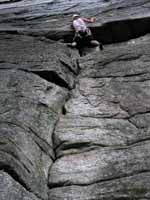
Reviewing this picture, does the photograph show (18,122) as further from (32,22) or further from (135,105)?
(32,22)

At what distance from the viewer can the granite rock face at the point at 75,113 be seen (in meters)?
10.8

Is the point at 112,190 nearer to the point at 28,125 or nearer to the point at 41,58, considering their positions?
the point at 28,125

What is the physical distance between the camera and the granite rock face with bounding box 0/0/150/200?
10.8m

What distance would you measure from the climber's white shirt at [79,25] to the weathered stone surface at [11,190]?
999 cm

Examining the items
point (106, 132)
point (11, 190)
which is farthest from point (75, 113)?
point (11, 190)

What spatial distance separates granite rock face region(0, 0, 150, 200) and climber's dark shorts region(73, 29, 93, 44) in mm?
595

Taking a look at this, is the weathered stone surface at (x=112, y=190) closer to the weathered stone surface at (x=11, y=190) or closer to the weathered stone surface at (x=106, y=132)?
the weathered stone surface at (x=106, y=132)

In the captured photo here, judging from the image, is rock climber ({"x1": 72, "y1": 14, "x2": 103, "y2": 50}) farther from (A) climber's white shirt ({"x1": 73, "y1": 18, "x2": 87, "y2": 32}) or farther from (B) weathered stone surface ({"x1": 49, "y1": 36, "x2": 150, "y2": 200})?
(B) weathered stone surface ({"x1": 49, "y1": 36, "x2": 150, "y2": 200})

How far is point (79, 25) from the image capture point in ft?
63.5

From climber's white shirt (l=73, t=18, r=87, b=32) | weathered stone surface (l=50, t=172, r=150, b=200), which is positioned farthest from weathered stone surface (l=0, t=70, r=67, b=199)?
climber's white shirt (l=73, t=18, r=87, b=32)

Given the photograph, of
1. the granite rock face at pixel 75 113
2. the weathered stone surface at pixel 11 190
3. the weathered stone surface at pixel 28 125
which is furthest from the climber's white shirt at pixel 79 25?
the weathered stone surface at pixel 11 190

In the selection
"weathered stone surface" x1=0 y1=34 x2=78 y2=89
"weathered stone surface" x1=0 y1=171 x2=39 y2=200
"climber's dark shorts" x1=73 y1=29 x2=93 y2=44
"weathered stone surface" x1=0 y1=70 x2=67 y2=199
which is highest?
"weathered stone surface" x1=0 y1=171 x2=39 y2=200

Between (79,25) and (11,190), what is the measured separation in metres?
10.5

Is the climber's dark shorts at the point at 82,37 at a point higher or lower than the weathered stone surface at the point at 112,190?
lower
